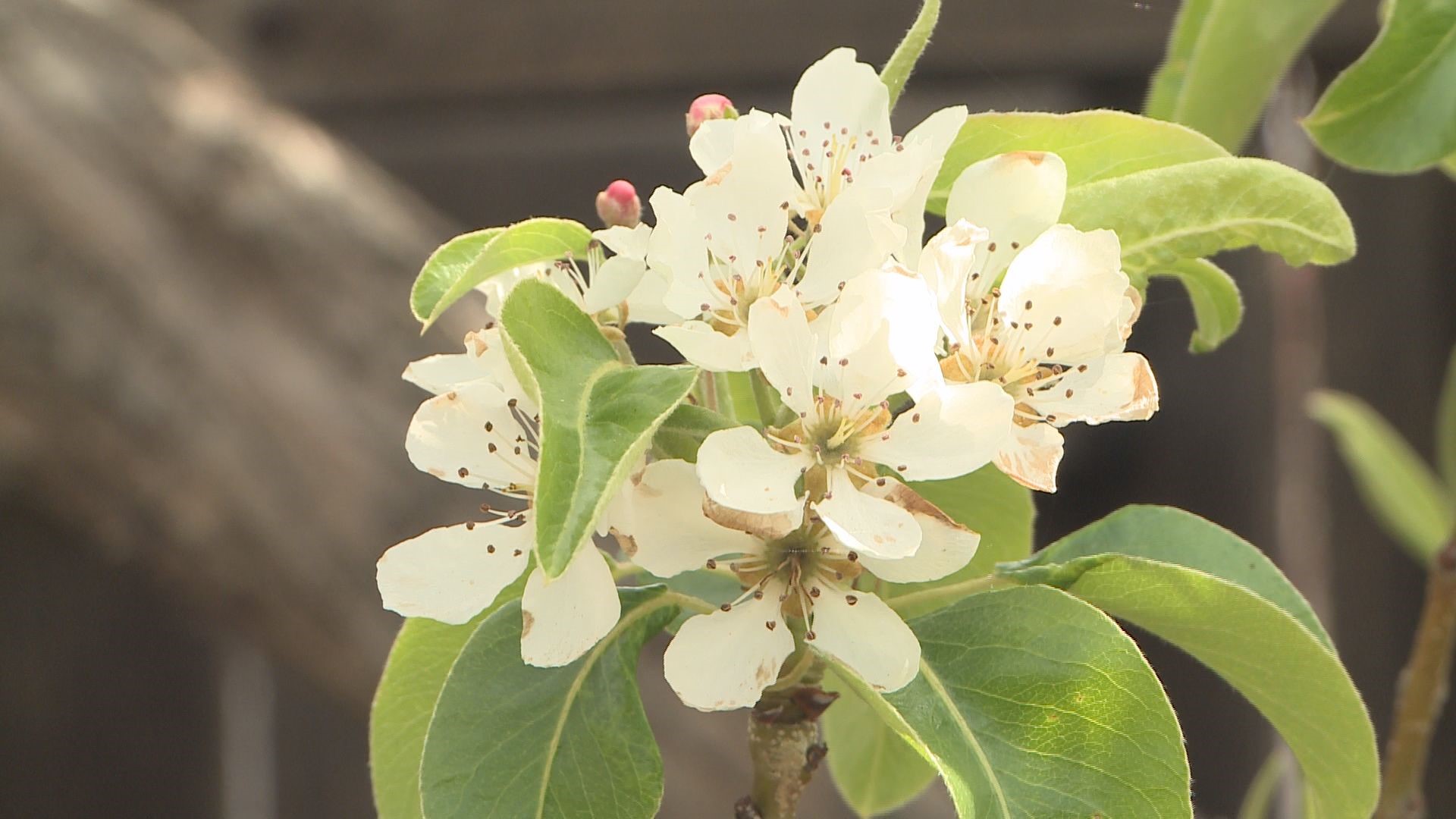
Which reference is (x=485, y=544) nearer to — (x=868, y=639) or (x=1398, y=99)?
(x=868, y=639)

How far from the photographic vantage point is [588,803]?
47 cm

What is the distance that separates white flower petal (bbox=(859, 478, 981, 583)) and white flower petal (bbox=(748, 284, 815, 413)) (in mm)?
39

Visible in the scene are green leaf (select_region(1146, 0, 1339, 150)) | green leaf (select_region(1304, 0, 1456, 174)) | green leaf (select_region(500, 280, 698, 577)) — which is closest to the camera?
green leaf (select_region(500, 280, 698, 577))

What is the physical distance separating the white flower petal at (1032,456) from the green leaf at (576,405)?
110 millimetres

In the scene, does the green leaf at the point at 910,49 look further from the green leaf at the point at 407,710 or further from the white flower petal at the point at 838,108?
the green leaf at the point at 407,710

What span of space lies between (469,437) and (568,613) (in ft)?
0.29

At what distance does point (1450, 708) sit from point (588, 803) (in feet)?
5.53

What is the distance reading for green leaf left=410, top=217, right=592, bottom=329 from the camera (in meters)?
0.46

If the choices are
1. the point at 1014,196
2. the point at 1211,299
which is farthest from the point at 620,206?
the point at 1211,299

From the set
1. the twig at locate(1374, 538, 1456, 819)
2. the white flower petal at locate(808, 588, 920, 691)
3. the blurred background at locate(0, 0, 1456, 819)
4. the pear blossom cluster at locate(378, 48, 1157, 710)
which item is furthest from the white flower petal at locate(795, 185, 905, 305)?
the blurred background at locate(0, 0, 1456, 819)

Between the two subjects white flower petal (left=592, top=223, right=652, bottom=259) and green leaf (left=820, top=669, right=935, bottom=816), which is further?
green leaf (left=820, top=669, right=935, bottom=816)

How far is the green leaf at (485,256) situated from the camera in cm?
46

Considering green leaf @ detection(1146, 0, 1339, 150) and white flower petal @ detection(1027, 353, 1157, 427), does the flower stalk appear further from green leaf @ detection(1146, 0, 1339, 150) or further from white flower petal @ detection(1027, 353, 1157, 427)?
green leaf @ detection(1146, 0, 1339, 150)

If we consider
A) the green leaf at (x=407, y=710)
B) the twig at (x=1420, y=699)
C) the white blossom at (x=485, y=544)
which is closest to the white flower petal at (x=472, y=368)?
the white blossom at (x=485, y=544)
